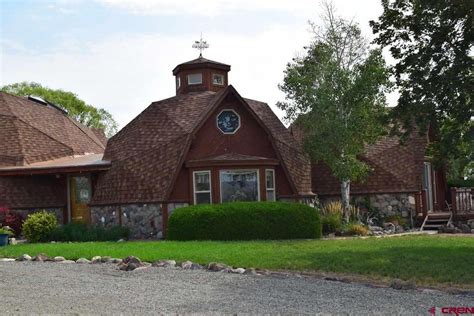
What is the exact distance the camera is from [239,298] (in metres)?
8.72

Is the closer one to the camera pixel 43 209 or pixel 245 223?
pixel 245 223

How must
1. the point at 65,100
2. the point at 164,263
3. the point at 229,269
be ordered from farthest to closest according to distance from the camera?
the point at 65,100 → the point at 164,263 → the point at 229,269

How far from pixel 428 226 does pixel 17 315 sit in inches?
689

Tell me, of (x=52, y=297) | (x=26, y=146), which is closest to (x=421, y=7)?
(x=52, y=297)

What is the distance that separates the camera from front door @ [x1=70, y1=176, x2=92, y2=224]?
23.0 metres

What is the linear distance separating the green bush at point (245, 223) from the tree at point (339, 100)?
3.42 meters

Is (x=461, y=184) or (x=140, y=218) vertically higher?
(x=461, y=184)

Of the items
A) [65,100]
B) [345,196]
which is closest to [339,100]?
[345,196]

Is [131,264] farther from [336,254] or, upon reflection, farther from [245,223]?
[245,223]

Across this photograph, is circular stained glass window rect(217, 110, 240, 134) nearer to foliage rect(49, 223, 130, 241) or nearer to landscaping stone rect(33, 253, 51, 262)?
foliage rect(49, 223, 130, 241)

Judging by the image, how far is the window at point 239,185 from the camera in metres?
20.8

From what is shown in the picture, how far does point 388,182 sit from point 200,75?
28.2ft

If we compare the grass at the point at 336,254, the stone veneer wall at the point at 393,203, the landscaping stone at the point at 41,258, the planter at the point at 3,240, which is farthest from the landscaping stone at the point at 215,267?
the stone veneer wall at the point at 393,203

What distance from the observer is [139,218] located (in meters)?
20.6
